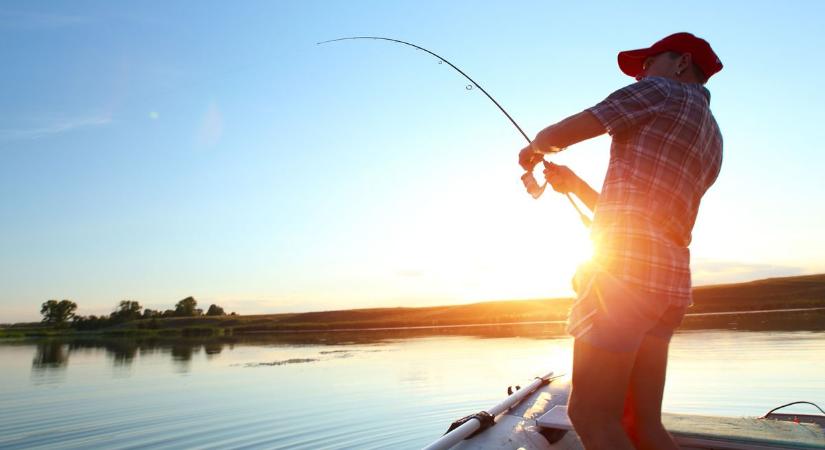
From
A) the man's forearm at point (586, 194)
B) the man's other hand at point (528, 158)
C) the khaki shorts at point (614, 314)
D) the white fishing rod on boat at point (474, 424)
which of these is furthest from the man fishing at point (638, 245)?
the white fishing rod on boat at point (474, 424)

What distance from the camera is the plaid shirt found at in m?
2.17

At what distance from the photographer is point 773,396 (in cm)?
1155

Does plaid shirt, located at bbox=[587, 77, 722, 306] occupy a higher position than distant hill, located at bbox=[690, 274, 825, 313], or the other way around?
plaid shirt, located at bbox=[587, 77, 722, 306]

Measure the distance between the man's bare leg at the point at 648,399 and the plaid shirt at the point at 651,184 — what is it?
1.02ft

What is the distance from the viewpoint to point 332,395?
49.5ft

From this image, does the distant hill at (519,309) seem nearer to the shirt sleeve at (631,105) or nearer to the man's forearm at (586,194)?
the man's forearm at (586,194)

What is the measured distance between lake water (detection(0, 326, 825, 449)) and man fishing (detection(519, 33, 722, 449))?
6.04m

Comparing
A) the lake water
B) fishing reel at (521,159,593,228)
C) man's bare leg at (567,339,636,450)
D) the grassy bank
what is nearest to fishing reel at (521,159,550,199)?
fishing reel at (521,159,593,228)

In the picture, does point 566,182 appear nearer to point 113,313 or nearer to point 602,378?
point 602,378

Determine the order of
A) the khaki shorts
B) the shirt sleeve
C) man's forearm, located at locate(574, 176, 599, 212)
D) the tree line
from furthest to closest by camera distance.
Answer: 1. the tree line
2. man's forearm, located at locate(574, 176, 599, 212)
3. the shirt sleeve
4. the khaki shorts

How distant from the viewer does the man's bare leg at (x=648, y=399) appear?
8.08 ft

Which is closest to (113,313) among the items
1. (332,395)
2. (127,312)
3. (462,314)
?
(127,312)

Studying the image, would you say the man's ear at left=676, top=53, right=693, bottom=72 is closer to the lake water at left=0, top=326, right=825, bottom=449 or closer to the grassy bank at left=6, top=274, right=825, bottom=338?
the lake water at left=0, top=326, right=825, bottom=449

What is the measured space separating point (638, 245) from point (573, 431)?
2.92 meters
